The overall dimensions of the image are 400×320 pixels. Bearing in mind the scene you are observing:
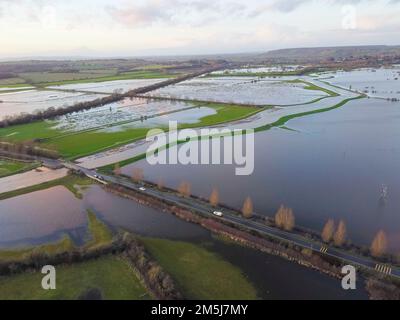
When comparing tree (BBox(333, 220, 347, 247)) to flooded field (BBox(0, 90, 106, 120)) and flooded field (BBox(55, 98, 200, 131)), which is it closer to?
flooded field (BBox(55, 98, 200, 131))

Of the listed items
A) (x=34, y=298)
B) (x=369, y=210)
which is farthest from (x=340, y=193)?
(x=34, y=298)

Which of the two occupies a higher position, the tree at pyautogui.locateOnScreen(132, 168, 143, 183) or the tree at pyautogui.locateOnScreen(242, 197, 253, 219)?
the tree at pyautogui.locateOnScreen(132, 168, 143, 183)

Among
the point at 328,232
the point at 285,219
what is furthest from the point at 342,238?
the point at 285,219

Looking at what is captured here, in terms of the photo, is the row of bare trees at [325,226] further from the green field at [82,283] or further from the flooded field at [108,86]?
the flooded field at [108,86]

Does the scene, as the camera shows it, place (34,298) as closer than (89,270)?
Yes

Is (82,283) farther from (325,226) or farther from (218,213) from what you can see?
(325,226)

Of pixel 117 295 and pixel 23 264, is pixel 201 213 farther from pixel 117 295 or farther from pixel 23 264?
pixel 23 264

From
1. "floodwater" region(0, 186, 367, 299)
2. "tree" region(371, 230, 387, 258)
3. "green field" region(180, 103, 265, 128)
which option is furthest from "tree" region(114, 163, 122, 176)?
"tree" region(371, 230, 387, 258)
